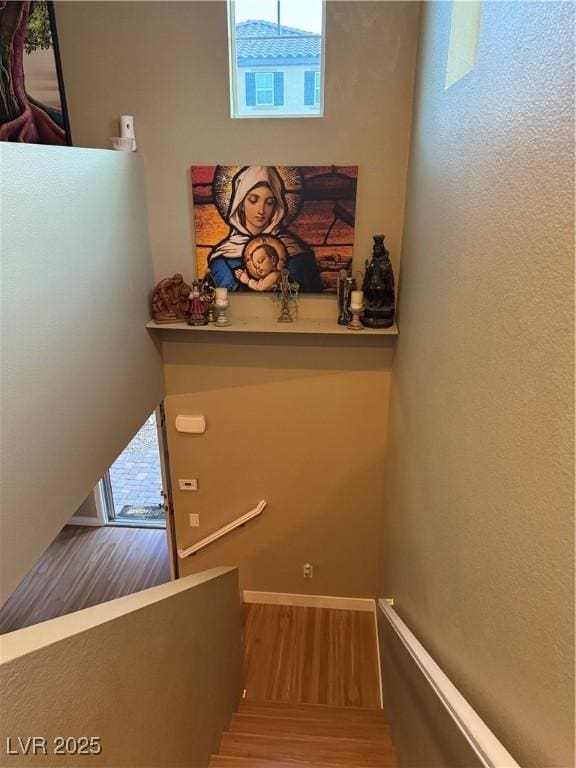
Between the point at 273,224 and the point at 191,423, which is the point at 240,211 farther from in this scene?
the point at 191,423

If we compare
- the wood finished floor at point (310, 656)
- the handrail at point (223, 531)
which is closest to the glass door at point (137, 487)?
the handrail at point (223, 531)

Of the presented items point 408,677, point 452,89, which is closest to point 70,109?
point 452,89

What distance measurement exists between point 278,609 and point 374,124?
393cm

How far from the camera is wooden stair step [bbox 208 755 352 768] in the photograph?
2512 mm

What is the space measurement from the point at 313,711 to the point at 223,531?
147 cm

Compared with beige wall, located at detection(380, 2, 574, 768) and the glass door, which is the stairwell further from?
the glass door

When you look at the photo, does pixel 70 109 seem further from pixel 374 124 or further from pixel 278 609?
pixel 278 609

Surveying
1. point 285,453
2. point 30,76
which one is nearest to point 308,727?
point 285,453

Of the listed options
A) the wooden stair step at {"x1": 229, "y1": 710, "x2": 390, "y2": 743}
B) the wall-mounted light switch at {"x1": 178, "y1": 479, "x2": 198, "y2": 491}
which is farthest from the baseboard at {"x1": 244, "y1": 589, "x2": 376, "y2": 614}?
the wooden stair step at {"x1": 229, "y1": 710, "x2": 390, "y2": 743}

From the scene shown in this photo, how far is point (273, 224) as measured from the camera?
3.38m

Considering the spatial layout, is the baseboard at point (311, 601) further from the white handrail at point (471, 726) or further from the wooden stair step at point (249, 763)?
the white handrail at point (471, 726)

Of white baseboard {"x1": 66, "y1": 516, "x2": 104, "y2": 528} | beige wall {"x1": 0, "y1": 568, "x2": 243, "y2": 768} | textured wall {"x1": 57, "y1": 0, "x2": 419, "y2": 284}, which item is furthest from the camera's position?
white baseboard {"x1": 66, "y1": 516, "x2": 104, "y2": 528}

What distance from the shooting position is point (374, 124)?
3.13 m

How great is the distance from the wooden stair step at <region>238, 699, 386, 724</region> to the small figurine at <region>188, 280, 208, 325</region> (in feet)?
8.69
